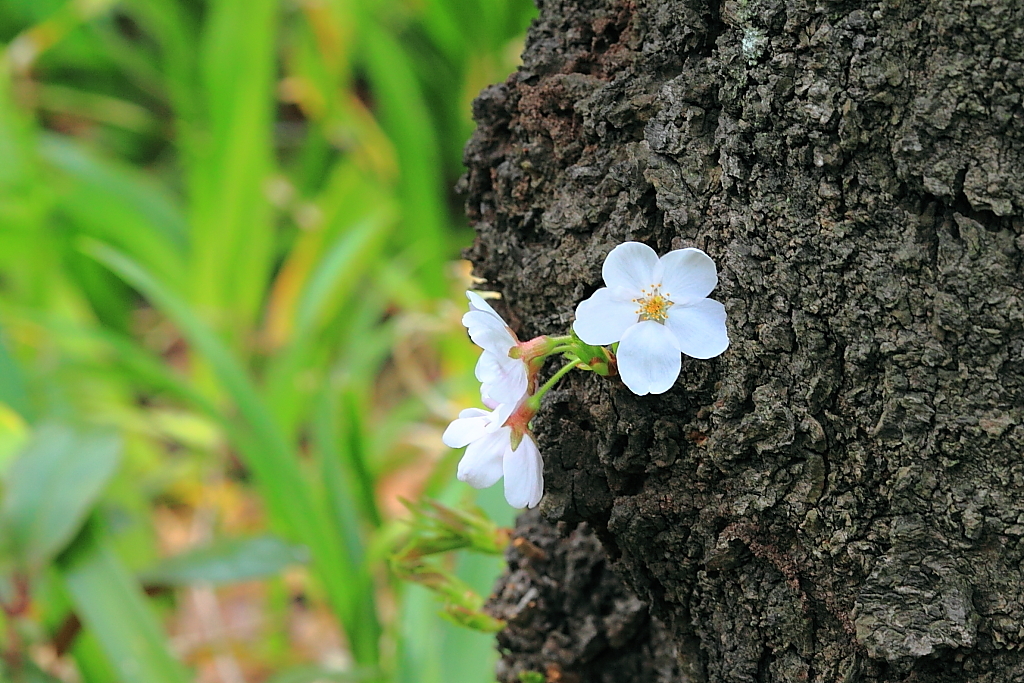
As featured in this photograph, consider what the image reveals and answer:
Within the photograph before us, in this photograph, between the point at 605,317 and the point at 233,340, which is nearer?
the point at 605,317

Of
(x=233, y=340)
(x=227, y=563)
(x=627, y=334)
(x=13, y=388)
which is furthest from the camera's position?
(x=233, y=340)

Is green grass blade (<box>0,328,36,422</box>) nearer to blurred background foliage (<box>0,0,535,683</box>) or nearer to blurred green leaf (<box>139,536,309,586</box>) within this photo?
blurred background foliage (<box>0,0,535,683</box>)

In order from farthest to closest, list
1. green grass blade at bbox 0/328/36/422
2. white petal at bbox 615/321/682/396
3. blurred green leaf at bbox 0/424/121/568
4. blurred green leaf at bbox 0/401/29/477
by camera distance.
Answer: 1. green grass blade at bbox 0/328/36/422
2. blurred green leaf at bbox 0/401/29/477
3. blurred green leaf at bbox 0/424/121/568
4. white petal at bbox 615/321/682/396

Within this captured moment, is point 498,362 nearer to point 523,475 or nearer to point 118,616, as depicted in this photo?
point 523,475

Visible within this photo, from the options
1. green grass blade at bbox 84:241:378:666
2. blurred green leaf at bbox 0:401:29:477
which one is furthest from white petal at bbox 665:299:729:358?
blurred green leaf at bbox 0:401:29:477

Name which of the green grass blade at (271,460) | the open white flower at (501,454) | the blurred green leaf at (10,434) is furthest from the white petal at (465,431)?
the blurred green leaf at (10,434)

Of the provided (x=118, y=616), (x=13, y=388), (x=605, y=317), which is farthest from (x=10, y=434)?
(x=605, y=317)

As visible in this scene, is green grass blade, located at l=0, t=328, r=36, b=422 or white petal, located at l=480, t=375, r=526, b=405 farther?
green grass blade, located at l=0, t=328, r=36, b=422
